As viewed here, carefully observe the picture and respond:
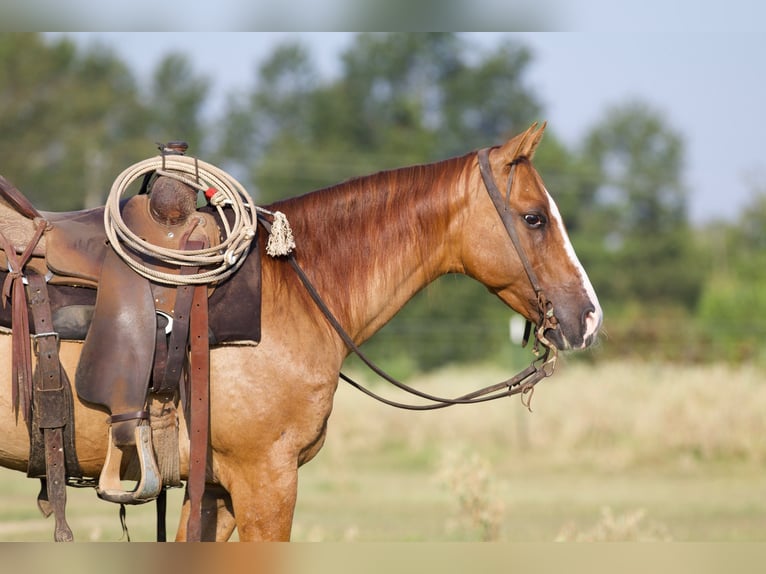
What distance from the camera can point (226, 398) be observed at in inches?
155

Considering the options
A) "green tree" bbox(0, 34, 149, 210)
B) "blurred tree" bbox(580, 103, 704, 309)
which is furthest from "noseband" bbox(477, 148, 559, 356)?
"blurred tree" bbox(580, 103, 704, 309)

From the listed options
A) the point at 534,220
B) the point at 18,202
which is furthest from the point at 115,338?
the point at 534,220

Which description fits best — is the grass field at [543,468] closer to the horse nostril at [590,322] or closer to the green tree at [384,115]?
the horse nostril at [590,322]

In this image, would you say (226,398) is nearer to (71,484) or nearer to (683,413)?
(71,484)

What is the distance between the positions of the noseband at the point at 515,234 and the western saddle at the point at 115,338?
113 centimetres

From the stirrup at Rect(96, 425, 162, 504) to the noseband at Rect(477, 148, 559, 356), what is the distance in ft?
5.90

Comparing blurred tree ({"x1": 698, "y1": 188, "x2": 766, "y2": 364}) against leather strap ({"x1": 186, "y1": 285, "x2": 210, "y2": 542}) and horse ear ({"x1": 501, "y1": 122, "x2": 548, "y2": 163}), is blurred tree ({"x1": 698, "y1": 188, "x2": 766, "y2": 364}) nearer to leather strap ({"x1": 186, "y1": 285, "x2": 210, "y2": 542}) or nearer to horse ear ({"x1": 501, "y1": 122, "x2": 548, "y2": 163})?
horse ear ({"x1": 501, "y1": 122, "x2": 548, "y2": 163})

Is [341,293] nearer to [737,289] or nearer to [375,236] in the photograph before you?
[375,236]

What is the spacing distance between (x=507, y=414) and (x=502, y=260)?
1146 cm

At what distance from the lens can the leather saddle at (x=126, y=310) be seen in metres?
3.77
